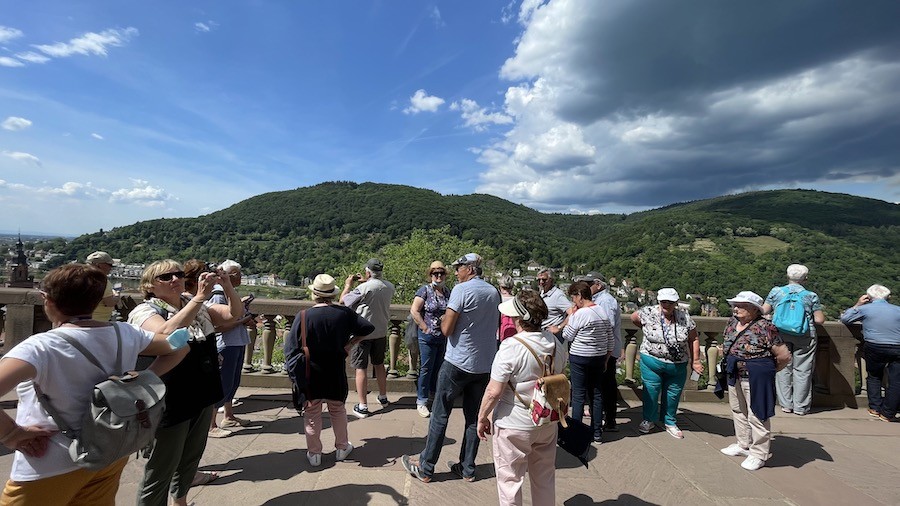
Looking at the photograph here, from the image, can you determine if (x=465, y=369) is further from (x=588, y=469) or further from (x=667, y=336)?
(x=667, y=336)

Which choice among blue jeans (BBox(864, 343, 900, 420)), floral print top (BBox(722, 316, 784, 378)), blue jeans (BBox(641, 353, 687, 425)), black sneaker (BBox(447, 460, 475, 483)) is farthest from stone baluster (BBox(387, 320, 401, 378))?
blue jeans (BBox(864, 343, 900, 420))

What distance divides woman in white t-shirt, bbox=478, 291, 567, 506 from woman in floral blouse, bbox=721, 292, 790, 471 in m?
2.40

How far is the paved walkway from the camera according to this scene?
3.24 meters

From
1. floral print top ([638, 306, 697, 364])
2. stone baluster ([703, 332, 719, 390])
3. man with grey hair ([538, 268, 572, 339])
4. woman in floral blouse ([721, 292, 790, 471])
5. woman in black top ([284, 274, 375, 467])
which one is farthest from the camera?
stone baluster ([703, 332, 719, 390])

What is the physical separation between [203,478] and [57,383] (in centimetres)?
199

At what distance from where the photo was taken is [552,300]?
5000mm

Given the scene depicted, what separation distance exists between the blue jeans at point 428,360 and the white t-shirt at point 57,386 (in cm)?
333

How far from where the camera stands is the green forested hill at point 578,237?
1911 inches

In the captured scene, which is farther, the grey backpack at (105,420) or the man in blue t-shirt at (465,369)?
the man in blue t-shirt at (465,369)

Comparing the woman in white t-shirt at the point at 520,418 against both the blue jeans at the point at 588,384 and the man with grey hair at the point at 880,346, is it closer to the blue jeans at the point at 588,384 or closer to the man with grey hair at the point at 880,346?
the blue jeans at the point at 588,384

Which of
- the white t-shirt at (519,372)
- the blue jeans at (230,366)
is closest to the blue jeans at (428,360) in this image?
the blue jeans at (230,366)

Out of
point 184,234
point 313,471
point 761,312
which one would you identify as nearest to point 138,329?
point 313,471

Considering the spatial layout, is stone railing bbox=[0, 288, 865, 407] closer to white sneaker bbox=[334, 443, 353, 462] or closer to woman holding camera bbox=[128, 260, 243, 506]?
white sneaker bbox=[334, 443, 353, 462]

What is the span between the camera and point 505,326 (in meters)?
3.24
